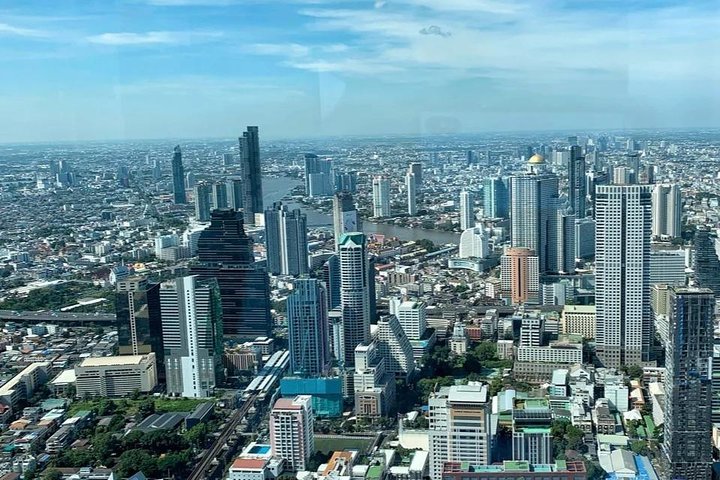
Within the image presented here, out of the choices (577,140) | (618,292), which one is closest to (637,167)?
(577,140)

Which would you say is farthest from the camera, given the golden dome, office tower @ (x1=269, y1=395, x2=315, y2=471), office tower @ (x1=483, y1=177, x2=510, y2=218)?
office tower @ (x1=483, y1=177, x2=510, y2=218)

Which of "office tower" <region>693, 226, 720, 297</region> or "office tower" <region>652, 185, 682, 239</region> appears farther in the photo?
"office tower" <region>652, 185, 682, 239</region>

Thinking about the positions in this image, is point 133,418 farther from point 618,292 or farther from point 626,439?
point 618,292

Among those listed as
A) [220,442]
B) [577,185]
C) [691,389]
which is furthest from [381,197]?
[691,389]

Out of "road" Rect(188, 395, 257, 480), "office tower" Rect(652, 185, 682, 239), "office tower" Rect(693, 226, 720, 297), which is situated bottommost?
"road" Rect(188, 395, 257, 480)

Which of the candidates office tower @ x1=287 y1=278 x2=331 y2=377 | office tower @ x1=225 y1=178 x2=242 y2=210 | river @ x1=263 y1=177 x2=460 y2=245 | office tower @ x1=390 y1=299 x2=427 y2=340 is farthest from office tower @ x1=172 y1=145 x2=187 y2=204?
office tower @ x1=390 y1=299 x2=427 y2=340

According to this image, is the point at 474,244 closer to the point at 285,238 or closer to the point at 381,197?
the point at 381,197

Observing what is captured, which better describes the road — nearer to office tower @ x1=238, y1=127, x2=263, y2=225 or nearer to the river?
office tower @ x1=238, y1=127, x2=263, y2=225
